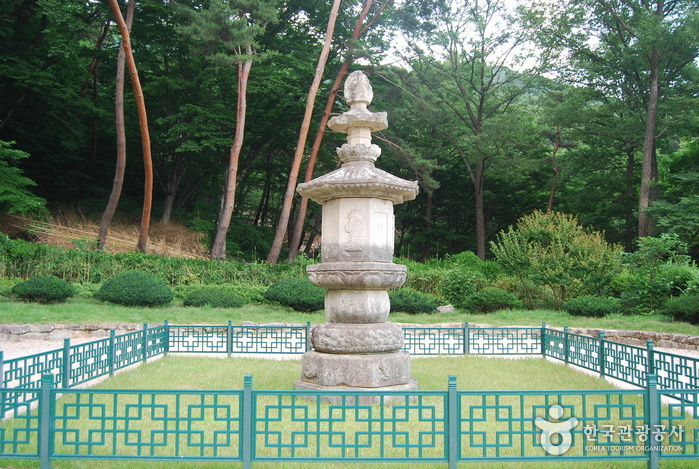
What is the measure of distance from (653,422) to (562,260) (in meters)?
14.9

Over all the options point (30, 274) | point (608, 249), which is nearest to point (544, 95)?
point (608, 249)

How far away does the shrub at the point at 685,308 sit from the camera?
15797 mm

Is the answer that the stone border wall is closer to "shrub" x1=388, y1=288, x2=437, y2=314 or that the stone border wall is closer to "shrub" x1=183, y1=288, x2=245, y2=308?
"shrub" x1=183, y1=288, x2=245, y2=308

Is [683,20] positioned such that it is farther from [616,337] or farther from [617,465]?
[617,465]

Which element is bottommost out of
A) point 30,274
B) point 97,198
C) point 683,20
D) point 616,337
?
point 616,337

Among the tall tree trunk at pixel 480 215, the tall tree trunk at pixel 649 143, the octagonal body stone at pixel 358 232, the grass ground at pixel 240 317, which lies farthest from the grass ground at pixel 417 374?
the tall tree trunk at pixel 480 215

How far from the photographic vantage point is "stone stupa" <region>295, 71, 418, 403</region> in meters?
7.55

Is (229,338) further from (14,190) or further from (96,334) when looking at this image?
(14,190)

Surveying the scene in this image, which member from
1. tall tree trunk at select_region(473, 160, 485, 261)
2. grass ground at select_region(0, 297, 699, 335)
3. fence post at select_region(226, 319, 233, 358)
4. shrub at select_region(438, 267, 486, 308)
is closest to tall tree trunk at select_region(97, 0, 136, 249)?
grass ground at select_region(0, 297, 699, 335)

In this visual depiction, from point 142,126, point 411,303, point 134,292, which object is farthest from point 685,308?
point 142,126

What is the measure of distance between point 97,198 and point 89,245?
7365 mm

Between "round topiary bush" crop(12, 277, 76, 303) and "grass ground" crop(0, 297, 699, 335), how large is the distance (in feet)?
1.04

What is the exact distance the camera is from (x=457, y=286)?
20.3 meters

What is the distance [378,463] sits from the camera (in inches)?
212
